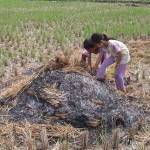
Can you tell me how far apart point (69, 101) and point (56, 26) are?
27.7ft

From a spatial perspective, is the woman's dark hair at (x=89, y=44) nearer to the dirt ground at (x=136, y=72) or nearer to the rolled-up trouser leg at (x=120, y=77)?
the rolled-up trouser leg at (x=120, y=77)

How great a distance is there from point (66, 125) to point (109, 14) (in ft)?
38.1

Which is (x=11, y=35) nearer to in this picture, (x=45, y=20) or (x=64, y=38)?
(x=64, y=38)

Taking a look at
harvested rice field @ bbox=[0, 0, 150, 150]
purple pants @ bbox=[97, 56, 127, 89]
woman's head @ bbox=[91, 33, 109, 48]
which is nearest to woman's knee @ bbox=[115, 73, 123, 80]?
purple pants @ bbox=[97, 56, 127, 89]

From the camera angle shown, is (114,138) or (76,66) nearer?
(114,138)

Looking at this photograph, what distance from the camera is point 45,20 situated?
49.5ft

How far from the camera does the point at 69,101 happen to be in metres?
5.62

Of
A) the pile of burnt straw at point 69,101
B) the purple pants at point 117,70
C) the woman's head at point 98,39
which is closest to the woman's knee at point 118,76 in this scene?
the purple pants at point 117,70

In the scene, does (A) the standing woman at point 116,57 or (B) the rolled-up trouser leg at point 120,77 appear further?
(B) the rolled-up trouser leg at point 120,77

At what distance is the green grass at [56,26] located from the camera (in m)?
10.5

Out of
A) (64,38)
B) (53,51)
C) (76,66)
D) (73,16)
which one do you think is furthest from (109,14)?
(76,66)

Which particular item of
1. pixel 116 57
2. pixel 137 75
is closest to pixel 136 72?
pixel 137 75

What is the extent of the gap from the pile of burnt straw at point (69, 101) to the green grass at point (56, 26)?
2620 millimetres

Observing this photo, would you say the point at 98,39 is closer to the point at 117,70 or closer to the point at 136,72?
the point at 117,70
